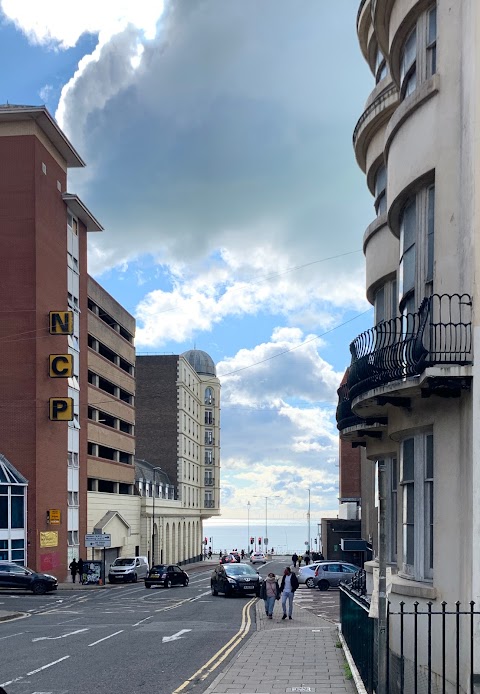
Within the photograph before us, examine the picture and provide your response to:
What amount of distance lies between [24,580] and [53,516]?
1091 cm

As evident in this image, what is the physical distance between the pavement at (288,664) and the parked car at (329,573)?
2201cm

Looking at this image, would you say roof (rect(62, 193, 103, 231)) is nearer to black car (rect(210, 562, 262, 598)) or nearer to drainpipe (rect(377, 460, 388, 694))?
black car (rect(210, 562, 262, 598))

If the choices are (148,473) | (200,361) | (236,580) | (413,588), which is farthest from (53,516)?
(200,361)

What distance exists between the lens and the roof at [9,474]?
4972cm

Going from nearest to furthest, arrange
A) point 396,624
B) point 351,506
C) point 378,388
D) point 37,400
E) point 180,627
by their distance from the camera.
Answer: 1. point 378,388
2. point 396,624
3. point 180,627
4. point 37,400
5. point 351,506

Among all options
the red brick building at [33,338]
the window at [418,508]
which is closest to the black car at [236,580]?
the red brick building at [33,338]

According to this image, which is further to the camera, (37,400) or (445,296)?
(37,400)

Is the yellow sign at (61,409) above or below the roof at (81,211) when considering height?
below

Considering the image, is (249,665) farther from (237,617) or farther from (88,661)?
(237,617)

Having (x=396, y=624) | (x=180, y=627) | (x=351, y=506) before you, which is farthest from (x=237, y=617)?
(x=351, y=506)

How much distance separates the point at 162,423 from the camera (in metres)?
102

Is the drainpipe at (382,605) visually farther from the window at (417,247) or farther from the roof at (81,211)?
the roof at (81,211)

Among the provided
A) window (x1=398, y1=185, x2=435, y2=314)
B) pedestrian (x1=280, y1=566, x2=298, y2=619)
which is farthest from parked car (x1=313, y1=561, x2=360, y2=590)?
window (x1=398, y1=185, x2=435, y2=314)

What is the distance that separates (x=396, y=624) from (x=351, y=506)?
62.9 m
